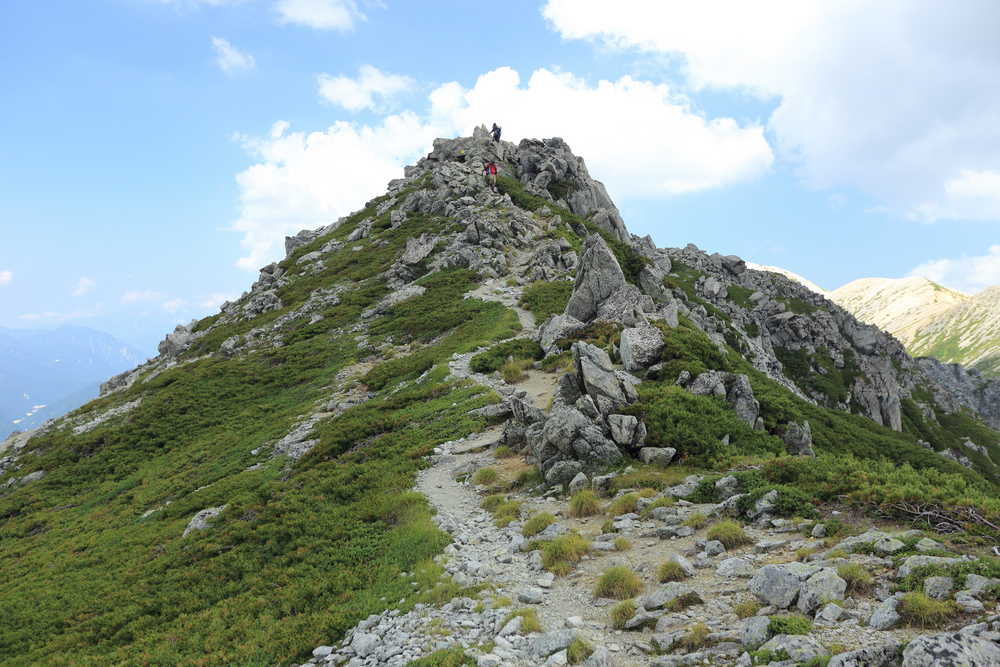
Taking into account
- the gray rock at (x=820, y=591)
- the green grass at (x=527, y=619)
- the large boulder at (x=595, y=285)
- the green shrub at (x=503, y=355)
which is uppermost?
the large boulder at (x=595, y=285)

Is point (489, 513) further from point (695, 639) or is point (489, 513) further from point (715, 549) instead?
point (695, 639)

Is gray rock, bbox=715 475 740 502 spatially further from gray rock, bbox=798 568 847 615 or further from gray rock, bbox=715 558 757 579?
gray rock, bbox=798 568 847 615

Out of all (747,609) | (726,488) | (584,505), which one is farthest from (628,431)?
(747,609)

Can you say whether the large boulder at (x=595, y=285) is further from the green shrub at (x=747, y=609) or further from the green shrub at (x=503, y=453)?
the green shrub at (x=747, y=609)

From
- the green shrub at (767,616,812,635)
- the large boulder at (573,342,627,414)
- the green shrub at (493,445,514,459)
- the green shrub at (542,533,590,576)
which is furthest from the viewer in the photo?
the green shrub at (493,445,514,459)

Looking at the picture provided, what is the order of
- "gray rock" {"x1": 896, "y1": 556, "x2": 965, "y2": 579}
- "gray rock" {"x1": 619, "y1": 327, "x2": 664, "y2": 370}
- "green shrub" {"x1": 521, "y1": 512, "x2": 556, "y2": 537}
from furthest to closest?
1. "gray rock" {"x1": 619, "y1": 327, "x2": 664, "y2": 370}
2. "green shrub" {"x1": 521, "y1": 512, "x2": 556, "y2": 537}
3. "gray rock" {"x1": 896, "y1": 556, "x2": 965, "y2": 579}

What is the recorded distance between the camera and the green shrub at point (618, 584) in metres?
10.3

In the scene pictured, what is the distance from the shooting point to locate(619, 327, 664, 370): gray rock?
77.5ft

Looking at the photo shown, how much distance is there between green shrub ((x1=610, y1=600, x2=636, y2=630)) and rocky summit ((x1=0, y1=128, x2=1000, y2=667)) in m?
0.04

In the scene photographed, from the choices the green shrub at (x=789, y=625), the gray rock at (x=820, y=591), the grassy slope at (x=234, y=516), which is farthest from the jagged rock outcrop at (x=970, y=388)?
the green shrub at (x=789, y=625)

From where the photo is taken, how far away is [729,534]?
11.4 metres

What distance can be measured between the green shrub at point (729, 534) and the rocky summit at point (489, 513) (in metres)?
0.05

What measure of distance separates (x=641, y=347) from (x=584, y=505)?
11592mm

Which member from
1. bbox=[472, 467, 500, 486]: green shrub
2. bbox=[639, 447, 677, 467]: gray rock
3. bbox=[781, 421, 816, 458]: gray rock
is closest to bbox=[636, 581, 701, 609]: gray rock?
bbox=[639, 447, 677, 467]: gray rock
